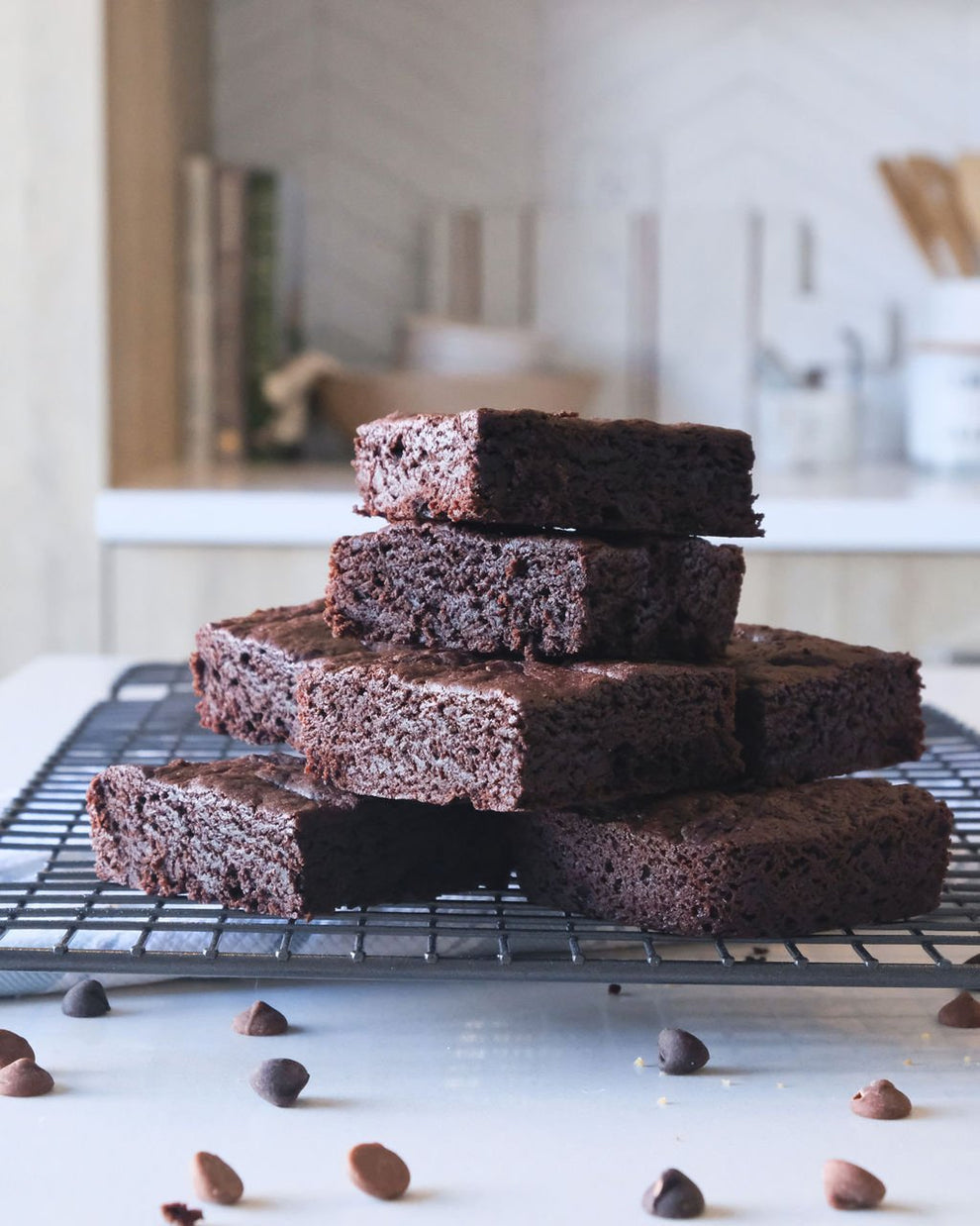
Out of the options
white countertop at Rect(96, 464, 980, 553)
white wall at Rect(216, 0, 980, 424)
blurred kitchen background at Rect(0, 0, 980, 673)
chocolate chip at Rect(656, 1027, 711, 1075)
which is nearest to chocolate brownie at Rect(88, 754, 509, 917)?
chocolate chip at Rect(656, 1027, 711, 1075)

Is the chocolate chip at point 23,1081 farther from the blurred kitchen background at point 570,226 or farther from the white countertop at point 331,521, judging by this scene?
the blurred kitchen background at point 570,226

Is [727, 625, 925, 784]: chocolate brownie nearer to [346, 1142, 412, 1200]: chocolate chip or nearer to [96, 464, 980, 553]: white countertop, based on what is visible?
[346, 1142, 412, 1200]: chocolate chip

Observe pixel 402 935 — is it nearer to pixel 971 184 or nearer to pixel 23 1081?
pixel 23 1081

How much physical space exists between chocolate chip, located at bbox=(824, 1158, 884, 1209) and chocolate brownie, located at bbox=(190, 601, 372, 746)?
50cm

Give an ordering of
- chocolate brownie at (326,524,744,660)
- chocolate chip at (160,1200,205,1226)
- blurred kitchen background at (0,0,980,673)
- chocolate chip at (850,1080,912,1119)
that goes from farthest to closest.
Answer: blurred kitchen background at (0,0,980,673), chocolate brownie at (326,524,744,660), chocolate chip at (850,1080,912,1119), chocolate chip at (160,1200,205,1226)

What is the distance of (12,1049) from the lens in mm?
786

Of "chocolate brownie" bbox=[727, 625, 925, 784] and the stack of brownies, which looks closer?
the stack of brownies

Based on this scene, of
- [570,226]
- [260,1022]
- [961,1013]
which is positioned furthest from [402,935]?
[570,226]

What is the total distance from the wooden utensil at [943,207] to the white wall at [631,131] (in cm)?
Result: 11

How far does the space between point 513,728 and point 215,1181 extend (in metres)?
0.32

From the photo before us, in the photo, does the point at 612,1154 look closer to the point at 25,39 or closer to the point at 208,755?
the point at 208,755

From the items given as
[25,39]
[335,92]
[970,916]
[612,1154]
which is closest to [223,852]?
[612,1154]

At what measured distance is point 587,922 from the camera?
0.93 m

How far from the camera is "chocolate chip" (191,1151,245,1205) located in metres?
0.64
